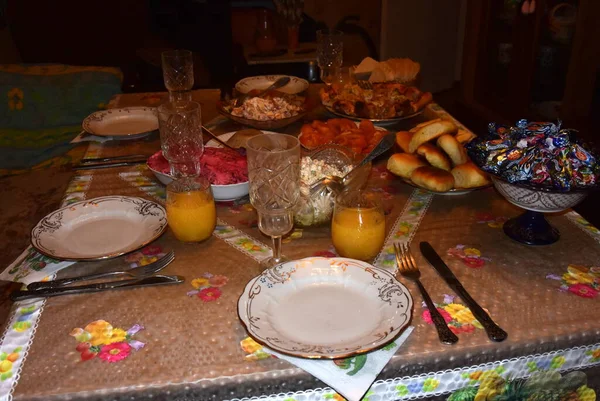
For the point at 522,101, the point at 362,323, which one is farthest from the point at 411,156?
the point at 522,101

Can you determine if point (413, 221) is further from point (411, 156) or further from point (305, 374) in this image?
point (305, 374)

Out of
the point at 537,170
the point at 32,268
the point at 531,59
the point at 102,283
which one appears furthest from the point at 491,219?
the point at 531,59

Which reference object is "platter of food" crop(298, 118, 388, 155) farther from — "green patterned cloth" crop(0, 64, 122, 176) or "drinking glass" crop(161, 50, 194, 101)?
"green patterned cloth" crop(0, 64, 122, 176)

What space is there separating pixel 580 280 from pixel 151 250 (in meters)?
0.86

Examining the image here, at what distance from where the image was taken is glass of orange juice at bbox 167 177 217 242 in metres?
1.13

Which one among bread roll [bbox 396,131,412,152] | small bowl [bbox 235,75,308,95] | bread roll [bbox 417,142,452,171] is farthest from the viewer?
small bowl [bbox 235,75,308,95]

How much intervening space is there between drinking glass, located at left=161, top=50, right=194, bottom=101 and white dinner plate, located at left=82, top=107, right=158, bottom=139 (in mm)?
122

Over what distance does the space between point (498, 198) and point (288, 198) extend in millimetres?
614

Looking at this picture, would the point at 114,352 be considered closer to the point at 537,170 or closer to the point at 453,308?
the point at 453,308

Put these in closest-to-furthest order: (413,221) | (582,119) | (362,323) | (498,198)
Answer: (362,323) < (413,221) < (498,198) < (582,119)

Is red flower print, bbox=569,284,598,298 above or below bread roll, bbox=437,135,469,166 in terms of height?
below

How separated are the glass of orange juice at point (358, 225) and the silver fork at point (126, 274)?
35 cm

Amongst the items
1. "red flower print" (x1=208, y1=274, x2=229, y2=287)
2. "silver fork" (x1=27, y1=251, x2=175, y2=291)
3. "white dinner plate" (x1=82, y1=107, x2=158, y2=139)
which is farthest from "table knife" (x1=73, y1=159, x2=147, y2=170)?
"red flower print" (x1=208, y1=274, x2=229, y2=287)

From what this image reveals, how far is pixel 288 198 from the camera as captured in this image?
105cm
